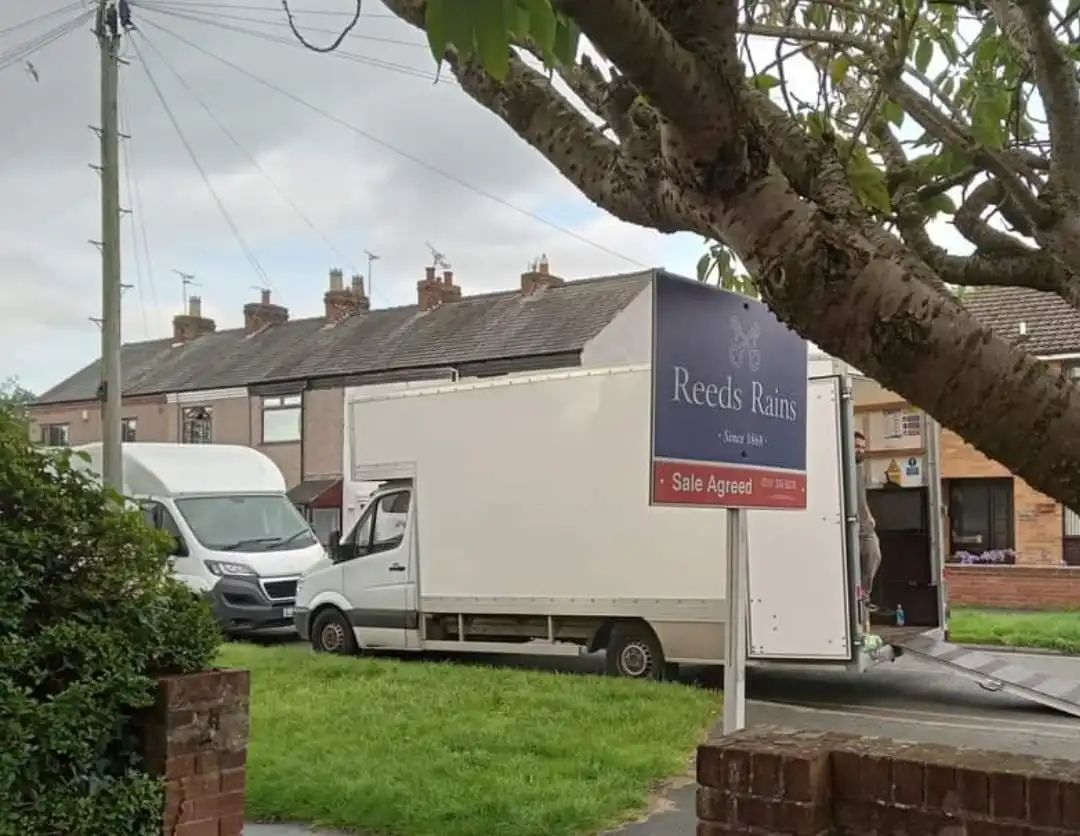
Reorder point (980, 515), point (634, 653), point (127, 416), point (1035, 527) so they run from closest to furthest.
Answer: point (634, 653) < point (1035, 527) < point (980, 515) < point (127, 416)

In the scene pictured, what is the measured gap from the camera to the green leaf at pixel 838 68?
520cm

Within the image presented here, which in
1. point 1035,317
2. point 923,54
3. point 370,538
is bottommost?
point 370,538

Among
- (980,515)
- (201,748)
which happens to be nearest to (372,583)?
(201,748)

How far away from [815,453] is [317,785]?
579 centimetres

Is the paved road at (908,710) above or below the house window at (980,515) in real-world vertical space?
below

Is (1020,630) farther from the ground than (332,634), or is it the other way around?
(332,634)

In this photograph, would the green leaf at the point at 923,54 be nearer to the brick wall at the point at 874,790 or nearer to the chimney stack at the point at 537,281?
the brick wall at the point at 874,790

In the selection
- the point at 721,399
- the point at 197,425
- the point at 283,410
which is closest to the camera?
the point at 721,399

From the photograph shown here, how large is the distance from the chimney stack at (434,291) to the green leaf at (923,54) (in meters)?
29.4

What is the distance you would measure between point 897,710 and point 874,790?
350 inches

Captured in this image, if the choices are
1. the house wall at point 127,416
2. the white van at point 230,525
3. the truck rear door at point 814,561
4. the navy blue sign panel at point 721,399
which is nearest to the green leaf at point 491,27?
the navy blue sign panel at point 721,399

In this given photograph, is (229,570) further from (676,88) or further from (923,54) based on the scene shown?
(676,88)

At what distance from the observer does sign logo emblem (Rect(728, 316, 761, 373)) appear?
18.2 feet

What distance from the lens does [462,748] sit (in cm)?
865
